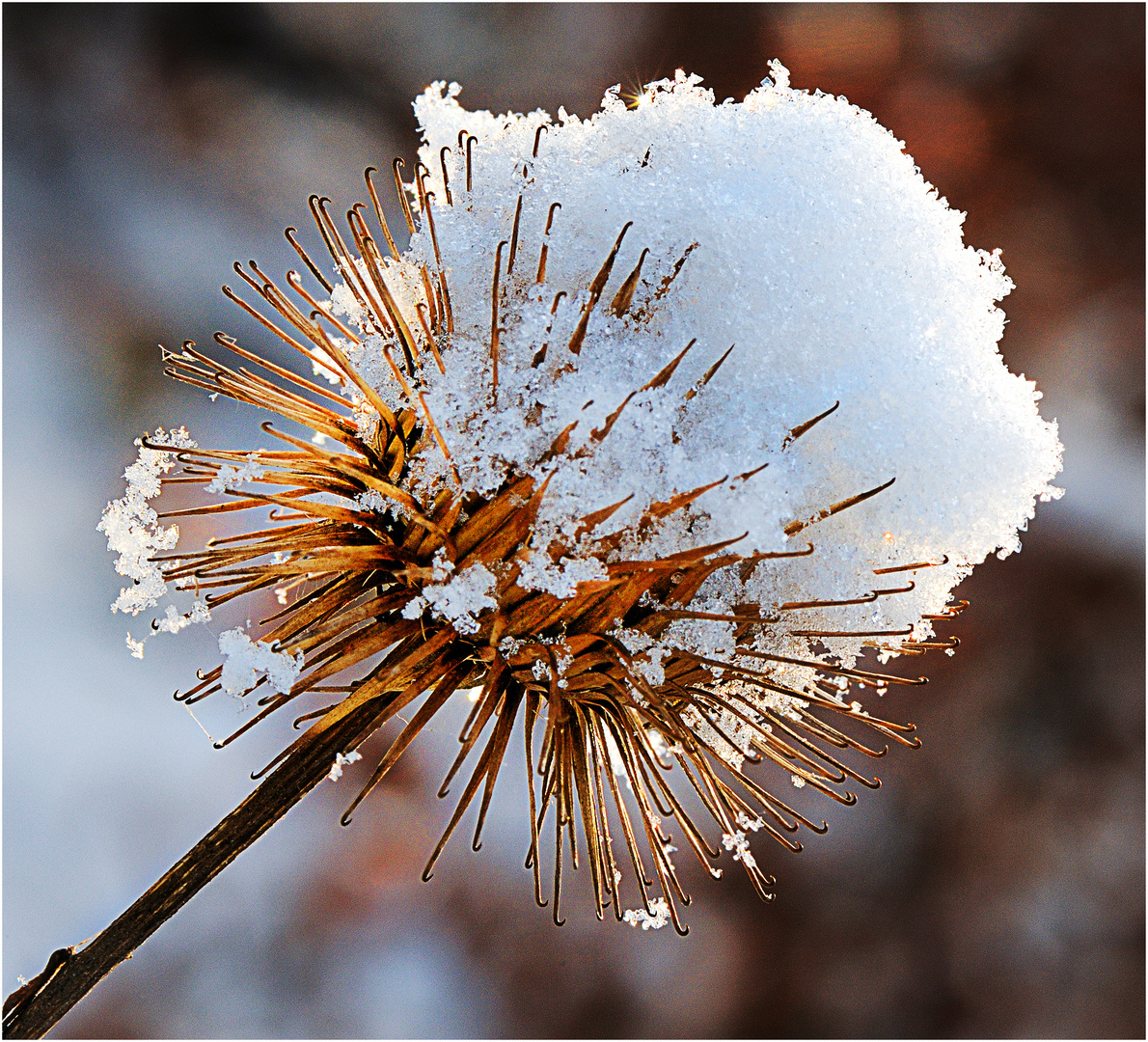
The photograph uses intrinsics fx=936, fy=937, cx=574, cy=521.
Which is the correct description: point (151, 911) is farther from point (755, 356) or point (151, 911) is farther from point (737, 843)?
point (755, 356)

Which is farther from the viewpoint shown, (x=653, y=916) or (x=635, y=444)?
(x=653, y=916)

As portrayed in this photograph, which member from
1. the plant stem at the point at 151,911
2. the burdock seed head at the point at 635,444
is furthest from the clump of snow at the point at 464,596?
the plant stem at the point at 151,911

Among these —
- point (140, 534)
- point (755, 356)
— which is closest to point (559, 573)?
point (755, 356)

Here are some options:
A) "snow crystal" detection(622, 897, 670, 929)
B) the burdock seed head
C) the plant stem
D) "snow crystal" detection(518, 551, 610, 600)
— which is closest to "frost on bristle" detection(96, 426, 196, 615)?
the burdock seed head

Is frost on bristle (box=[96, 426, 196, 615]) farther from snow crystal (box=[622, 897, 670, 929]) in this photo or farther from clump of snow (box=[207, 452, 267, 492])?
snow crystal (box=[622, 897, 670, 929])

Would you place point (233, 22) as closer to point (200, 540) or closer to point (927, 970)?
point (200, 540)

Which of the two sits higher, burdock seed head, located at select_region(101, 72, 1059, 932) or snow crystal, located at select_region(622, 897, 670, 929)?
burdock seed head, located at select_region(101, 72, 1059, 932)

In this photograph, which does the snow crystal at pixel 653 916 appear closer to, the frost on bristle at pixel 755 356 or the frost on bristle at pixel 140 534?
the frost on bristle at pixel 755 356
